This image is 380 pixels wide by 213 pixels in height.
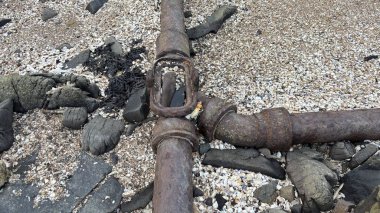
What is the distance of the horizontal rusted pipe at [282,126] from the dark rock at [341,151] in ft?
0.20

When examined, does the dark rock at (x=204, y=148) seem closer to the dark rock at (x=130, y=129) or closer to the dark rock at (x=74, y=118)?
the dark rock at (x=130, y=129)

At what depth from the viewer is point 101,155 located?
427 centimetres

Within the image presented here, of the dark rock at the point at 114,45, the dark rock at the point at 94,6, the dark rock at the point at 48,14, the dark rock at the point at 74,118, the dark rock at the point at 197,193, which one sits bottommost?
the dark rock at the point at 197,193

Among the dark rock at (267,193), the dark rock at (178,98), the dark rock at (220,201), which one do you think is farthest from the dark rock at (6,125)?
the dark rock at (267,193)

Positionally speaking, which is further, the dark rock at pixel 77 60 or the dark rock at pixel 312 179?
the dark rock at pixel 77 60

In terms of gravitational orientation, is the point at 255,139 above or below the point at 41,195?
above

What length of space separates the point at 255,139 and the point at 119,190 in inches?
52.5

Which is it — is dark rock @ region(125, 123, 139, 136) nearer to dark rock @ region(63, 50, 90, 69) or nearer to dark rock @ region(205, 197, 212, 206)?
dark rock @ region(205, 197, 212, 206)

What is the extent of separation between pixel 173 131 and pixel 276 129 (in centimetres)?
96

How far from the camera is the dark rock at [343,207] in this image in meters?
3.60

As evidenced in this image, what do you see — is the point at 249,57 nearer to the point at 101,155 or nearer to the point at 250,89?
the point at 250,89

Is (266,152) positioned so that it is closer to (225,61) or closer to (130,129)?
(130,129)

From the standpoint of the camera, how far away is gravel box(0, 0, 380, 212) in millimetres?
4117

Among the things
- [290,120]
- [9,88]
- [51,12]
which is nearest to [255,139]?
[290,120]
